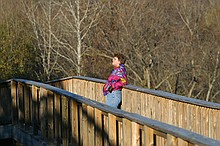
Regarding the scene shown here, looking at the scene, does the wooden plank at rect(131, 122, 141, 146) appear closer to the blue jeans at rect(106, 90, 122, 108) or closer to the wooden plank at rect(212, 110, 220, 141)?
the wooden plank at rect(212, 110, 220, 141)

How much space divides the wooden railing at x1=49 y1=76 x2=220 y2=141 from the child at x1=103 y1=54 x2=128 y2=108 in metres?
0.52

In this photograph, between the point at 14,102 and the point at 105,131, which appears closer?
the point at 105,131

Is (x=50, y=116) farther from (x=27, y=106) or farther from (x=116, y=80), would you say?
(x=116, y=80)

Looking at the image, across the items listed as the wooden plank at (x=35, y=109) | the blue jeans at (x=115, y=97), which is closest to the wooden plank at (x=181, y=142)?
the blue jeans at (x=115, y=97)

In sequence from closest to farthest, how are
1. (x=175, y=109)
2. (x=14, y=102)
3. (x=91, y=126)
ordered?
(x=91, y=126) < (x=175, y=109) < (x=14, y=102)

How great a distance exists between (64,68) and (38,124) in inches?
873

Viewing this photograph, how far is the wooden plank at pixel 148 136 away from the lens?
17.5 feet

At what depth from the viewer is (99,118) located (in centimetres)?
673

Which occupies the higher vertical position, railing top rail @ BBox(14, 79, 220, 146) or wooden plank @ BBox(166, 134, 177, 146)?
railing top rail @ BBox(14, 79, 220, 146)

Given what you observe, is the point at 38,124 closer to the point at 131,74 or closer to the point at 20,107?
the point at 20,107

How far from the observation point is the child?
30.7 feet

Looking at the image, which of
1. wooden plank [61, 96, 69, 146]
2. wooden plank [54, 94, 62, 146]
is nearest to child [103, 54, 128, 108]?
wooden plank [54, 94, 62, 146]

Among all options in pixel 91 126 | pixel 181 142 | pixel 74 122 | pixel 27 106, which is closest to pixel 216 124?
pixel 91 126

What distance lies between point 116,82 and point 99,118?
2767mm
